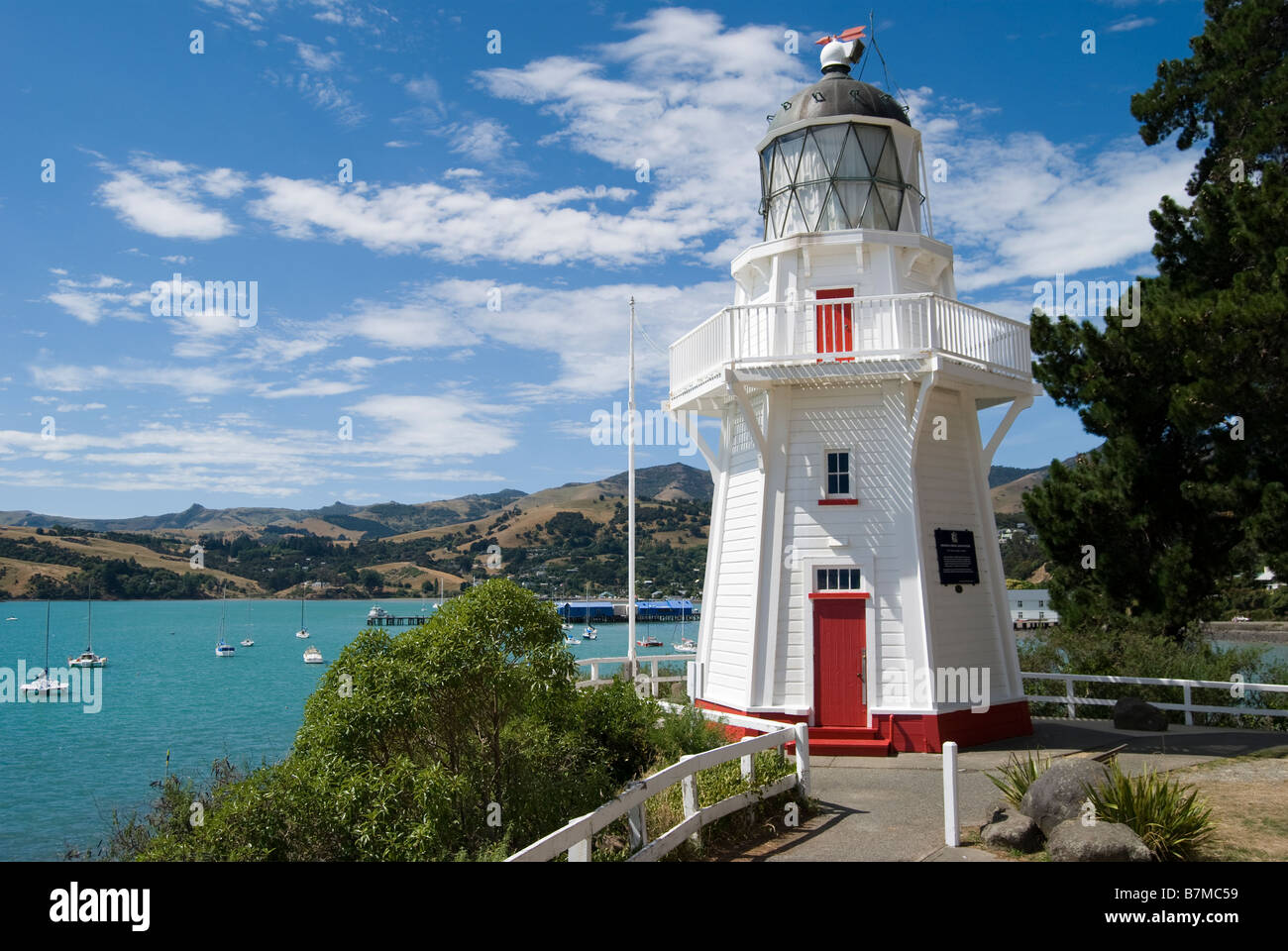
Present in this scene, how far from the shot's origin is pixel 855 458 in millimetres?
15234

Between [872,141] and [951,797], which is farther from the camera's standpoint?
[872,141]

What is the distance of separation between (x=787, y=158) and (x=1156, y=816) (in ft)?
40.7

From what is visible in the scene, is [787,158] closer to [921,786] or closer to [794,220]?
[794,220]

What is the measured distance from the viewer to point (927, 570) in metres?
14.9

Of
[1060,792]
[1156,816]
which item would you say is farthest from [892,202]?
[1156,816]

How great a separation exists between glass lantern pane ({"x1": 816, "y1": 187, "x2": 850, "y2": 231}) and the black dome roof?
1466mm

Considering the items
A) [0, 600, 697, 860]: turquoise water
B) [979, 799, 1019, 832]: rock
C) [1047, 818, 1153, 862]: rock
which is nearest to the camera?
[1047, 818, 1153, 862]: rock

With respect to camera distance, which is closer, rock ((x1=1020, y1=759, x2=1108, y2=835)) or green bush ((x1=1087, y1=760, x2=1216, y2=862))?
green bush ((x1=1087, y1=760, x2=1216, y2=862))

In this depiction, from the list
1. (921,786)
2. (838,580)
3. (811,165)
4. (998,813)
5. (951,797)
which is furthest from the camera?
(811,165)

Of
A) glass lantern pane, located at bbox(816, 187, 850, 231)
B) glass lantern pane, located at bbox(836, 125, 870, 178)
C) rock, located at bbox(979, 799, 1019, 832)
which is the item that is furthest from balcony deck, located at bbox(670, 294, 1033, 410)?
rock, located at bbox(979, 799, 1019, 832)

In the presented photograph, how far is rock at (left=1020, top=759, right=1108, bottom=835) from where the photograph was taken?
8.49m

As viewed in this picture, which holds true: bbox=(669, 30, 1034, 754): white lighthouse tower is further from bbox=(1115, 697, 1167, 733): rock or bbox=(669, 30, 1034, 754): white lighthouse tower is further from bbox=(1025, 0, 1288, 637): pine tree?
bbox=(1025, 0, 1288, 637): pine tree
